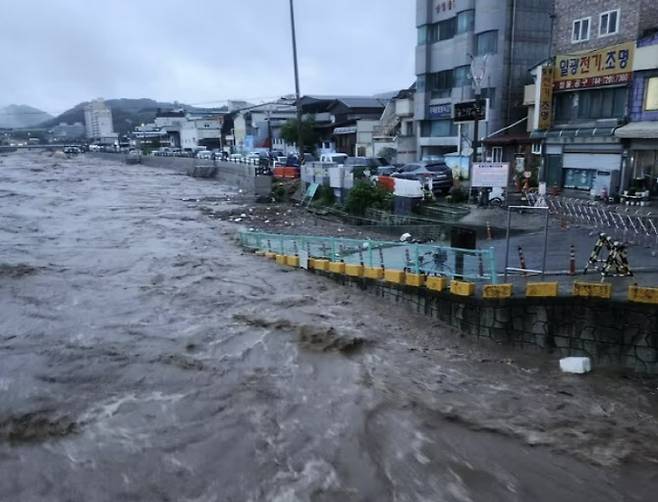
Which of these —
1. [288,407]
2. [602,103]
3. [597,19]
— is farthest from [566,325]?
[597,19]

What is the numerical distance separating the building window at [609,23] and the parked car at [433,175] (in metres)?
9.20

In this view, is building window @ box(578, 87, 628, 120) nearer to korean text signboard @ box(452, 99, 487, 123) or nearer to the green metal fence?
korean text signboard @ box(452, 99, 487, 123)

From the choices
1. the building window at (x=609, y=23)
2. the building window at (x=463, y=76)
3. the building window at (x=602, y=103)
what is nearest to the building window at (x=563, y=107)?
the building window at (x=602, y=103)

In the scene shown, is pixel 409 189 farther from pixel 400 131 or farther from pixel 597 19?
pixel 400 131

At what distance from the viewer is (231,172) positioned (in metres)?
52.3

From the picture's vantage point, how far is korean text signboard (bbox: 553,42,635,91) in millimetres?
22891

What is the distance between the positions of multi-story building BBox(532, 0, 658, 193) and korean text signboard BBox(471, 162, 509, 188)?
22.1 feet

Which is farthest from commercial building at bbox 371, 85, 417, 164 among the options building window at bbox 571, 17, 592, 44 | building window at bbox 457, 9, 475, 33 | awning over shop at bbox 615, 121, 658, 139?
awning over shop at bbox 615, 121, 658, 139

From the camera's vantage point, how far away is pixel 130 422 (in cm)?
945

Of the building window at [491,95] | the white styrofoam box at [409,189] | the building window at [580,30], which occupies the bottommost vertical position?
the white styrofoam box at [409,189]

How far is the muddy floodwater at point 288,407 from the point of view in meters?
7.99

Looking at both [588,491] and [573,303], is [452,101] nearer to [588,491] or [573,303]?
[573,303]

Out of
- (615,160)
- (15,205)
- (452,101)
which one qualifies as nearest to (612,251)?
(615,160)

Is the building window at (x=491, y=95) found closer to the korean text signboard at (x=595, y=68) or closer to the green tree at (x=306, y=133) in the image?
the korean text signboard at (x=595, y=68)
